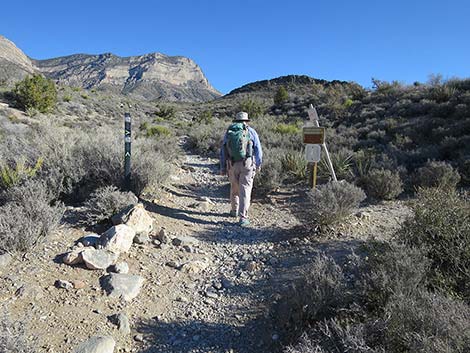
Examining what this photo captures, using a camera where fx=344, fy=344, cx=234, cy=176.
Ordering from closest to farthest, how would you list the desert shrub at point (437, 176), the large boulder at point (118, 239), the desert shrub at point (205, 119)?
the large boulder at point (118, 239) → the desert shrub at point (437, 176) → the desert shrub at point (205, 119)

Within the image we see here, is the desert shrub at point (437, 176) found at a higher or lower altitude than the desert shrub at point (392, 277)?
higher

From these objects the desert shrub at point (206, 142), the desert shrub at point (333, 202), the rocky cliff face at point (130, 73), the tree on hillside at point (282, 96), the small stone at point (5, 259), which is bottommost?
the small stone at point (5, 259)

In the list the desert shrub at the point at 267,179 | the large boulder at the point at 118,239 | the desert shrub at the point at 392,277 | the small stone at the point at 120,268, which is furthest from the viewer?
the desert shrub at the point at 267,179

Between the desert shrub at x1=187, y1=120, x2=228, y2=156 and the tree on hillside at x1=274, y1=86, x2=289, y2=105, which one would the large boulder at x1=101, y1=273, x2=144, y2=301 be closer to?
the desert shrub at x1=187, y1=120, x2=228, y2=156

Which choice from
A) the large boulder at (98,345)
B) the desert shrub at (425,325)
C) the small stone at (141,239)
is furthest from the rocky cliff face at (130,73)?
the desert shrub at (425,325)

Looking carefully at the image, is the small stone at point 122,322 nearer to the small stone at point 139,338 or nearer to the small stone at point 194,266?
the small stone at point 139,338

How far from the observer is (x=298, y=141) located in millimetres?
12305

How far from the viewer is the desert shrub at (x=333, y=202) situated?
4.92 m

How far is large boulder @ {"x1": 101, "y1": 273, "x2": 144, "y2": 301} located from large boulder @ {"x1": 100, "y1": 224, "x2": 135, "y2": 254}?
0.51 metres

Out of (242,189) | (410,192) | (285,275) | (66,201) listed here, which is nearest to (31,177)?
(66,201)

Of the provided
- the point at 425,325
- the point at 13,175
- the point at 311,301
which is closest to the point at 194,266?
the point at 311,301

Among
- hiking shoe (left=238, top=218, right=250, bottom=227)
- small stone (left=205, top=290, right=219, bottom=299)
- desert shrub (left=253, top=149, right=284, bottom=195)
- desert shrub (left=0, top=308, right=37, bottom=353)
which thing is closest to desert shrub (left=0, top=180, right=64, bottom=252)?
desert shrub (left=0, top=308, right=37, bottom=353)

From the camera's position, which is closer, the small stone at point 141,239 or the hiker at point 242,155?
the small stone at point 141,239

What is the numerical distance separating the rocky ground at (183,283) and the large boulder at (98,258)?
0.06 metres
